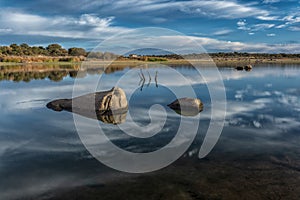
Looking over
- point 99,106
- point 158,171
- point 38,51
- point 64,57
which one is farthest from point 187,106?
point 38,51

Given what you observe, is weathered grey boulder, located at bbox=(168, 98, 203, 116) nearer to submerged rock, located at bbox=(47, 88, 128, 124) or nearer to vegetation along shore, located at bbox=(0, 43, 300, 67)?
submerged rock, located at bbox=(47, 88, 128, 124)

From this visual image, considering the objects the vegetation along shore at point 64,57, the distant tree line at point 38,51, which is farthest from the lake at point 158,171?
the distant tree line at point 38,51

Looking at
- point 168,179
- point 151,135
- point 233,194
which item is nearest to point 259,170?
point 233,194

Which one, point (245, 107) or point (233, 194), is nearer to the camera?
point (233, 194)

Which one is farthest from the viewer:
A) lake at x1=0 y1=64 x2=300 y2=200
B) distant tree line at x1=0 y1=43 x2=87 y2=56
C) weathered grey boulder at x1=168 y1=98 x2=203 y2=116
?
distant tree line at x1=0 y1=43 x2=87 y2=56

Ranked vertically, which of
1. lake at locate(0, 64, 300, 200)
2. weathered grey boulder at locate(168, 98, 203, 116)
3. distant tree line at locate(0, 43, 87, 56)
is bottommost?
lake at locate(0, 64, 300, 200)

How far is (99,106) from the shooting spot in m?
15.1

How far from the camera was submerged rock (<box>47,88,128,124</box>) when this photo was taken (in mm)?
14688

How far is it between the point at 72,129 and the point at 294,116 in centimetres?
1010

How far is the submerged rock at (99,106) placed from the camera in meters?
14.7

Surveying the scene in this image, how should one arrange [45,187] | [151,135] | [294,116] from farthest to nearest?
[294,116] → [151,135] → [45,187]

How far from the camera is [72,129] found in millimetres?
11836

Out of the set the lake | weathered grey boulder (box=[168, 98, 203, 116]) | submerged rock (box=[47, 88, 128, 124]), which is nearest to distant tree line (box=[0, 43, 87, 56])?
submerged rock (box=[47, 88, 128, 124])

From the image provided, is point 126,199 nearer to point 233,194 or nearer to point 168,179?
point 168,179
